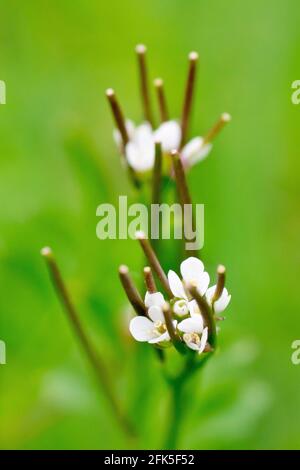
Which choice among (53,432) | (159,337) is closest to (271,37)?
(53,432)

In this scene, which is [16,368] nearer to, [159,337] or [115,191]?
[115,191]

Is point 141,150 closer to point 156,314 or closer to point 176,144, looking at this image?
point 176,144

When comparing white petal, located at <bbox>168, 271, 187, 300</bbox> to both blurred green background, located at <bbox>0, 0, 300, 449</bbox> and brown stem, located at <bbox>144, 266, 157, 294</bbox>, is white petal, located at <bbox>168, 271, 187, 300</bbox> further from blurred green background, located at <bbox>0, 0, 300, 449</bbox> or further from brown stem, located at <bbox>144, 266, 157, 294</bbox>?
blurred green background, located at <bbox>0, 0, 300, 449</bbox>

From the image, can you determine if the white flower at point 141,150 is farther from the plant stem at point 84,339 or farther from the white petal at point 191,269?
the white petal at point 191,269

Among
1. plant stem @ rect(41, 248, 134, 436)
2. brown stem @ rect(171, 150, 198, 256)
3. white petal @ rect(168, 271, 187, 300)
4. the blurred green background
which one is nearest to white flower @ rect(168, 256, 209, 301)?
white petal @ rect(168, 271, 187, 300)

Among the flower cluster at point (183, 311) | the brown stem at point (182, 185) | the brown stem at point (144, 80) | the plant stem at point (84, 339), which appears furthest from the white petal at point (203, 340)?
the brown stem at point (144, 80)

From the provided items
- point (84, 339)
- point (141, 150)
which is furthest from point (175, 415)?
point (141, 150)
